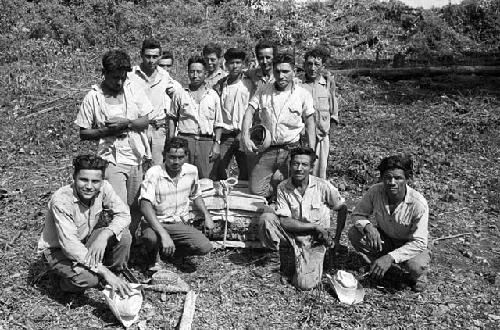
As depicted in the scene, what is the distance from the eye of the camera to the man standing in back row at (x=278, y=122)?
4730 mm

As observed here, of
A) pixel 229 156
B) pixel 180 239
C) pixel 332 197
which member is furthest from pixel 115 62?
pixel 332 197

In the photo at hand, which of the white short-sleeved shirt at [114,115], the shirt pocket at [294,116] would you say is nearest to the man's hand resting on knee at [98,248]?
the white short-sleeved shirt at [114,115]

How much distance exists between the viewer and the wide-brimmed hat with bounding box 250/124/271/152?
15.5 feet

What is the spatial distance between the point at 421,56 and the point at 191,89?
8459 mm

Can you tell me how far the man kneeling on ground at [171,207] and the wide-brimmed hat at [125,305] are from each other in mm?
538

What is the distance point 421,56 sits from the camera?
39.8 feet

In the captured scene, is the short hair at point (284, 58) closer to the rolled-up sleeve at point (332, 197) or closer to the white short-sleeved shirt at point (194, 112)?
the white short-sleeved shirt at point (194, 112)

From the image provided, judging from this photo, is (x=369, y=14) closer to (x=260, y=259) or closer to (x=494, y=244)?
(x=494, y=244)

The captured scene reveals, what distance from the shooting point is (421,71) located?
432 inches

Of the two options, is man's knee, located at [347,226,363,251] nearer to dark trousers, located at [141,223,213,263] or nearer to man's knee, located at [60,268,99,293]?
dark trousers, located at [141,223,213,263]

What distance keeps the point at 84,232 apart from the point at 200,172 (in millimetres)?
1570

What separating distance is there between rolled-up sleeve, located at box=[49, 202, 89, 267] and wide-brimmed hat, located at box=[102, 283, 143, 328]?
29 centimetres

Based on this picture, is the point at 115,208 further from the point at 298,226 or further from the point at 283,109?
the point at 283,109

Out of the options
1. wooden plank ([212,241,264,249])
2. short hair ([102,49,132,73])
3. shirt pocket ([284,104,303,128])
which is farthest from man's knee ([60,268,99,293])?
shirt pocket ([284,104,303,128])
